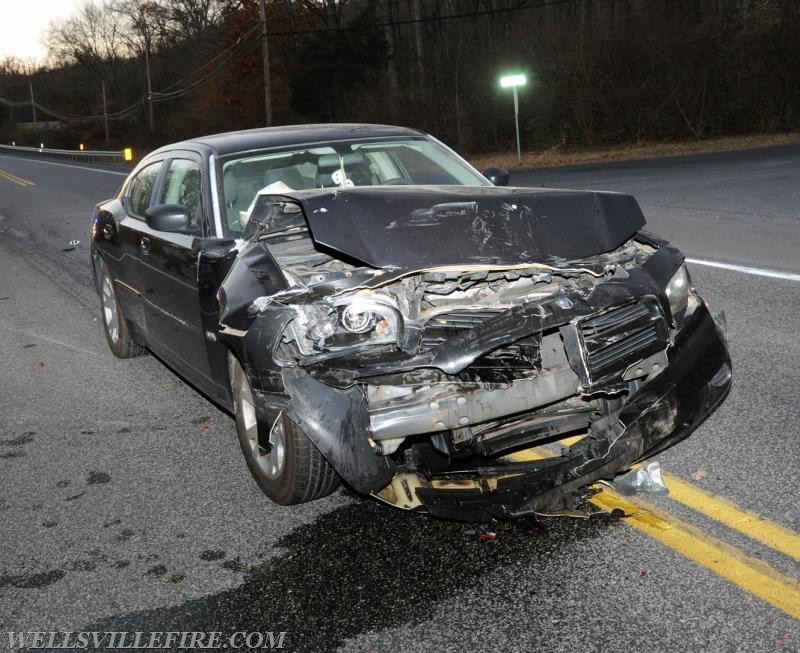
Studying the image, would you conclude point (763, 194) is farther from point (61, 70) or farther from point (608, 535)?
point (61, 70)

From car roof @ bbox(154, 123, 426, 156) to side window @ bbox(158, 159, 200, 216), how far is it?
13 cm

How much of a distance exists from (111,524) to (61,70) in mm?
117167

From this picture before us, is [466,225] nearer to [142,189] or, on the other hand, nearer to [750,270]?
[142,189]

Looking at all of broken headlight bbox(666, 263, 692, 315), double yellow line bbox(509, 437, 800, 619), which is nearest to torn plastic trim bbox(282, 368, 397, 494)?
double yellow line bbox(509, 437, 800, 619)

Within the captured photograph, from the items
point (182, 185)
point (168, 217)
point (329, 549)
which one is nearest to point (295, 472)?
point (329, 549)

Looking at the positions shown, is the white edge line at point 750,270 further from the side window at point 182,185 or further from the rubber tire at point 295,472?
the rubber tire at point 295,472

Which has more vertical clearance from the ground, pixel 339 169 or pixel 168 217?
pixel 339 169

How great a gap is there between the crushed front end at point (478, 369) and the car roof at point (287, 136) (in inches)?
68.2

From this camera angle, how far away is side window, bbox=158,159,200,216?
5273 mm

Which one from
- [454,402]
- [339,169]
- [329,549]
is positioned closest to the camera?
[454,402]

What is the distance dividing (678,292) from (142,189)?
12.9 feet

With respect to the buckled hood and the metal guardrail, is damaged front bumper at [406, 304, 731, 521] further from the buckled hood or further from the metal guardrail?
the metal guardrail

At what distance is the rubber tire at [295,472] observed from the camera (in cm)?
379

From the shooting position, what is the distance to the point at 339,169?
5535 millimetres
